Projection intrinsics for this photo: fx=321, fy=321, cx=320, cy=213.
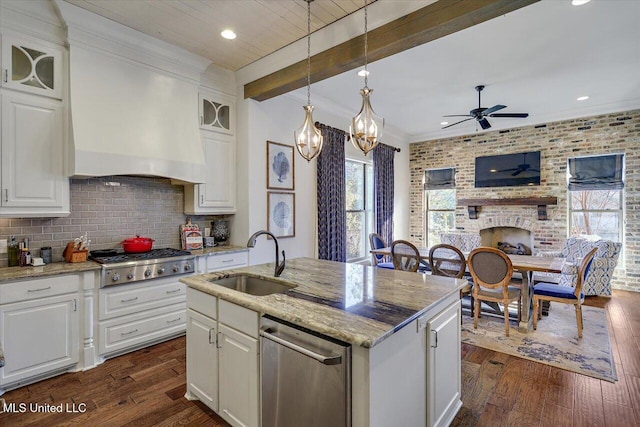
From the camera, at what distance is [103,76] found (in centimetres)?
300

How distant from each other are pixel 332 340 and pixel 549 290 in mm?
3360

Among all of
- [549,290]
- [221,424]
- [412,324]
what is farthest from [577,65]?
[221,424]

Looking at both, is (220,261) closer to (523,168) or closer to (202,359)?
(202,359)

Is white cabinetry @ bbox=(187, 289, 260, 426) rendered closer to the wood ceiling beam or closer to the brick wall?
the wood ceiling beam

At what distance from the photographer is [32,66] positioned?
272 centimetres

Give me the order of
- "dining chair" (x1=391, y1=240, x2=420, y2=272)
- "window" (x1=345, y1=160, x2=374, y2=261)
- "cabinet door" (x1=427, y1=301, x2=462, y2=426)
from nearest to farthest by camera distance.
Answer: "cabinet door" (x1=427, y1=301, x2=462, y2=426) → "dining chair" (x1=391, y1=240, x2=420, y2=272) → "window" (x1=345, y1=160, x2=374, y2=261)

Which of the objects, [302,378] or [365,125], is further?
[365,125]

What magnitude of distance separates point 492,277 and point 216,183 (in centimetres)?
345

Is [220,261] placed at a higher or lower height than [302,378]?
higher

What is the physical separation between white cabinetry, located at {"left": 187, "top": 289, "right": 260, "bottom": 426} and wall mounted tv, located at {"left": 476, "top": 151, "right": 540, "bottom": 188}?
616cm

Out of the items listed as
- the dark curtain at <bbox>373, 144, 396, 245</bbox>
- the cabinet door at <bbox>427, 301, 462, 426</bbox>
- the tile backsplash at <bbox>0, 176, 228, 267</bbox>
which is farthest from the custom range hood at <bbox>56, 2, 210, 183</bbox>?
the dark curtain at <bbox>373, 144, 396, 245</bbox>

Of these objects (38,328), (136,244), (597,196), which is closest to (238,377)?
(38,328)

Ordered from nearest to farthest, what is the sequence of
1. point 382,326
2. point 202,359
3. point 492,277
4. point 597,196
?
point 382,326 → point 202,359 → point 492,277 → point 597,196

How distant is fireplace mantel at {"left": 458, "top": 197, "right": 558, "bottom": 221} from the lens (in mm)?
5832
